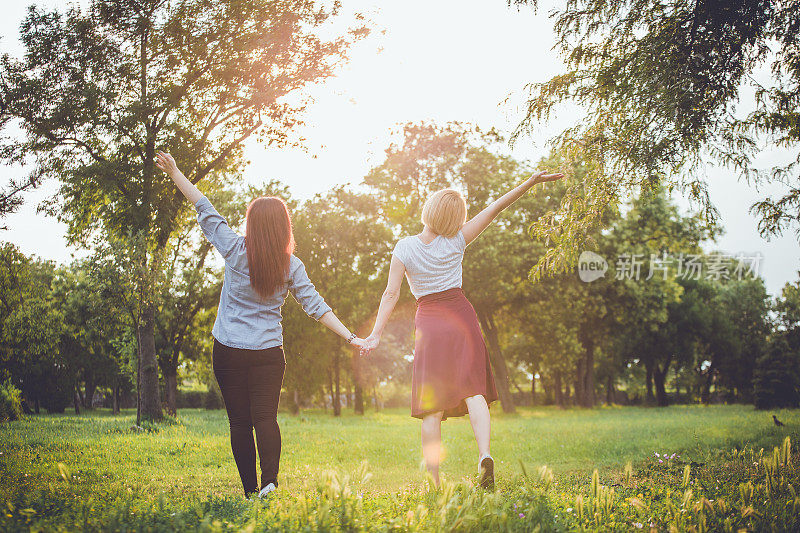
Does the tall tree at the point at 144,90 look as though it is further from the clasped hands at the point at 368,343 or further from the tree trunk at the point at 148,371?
the clasped hands at the point at 368,343

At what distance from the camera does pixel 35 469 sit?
605 cm

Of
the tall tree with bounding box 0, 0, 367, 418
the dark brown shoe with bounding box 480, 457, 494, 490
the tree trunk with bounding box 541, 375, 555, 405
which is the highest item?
the tall tree with bounding box 0, 0, 367, 418

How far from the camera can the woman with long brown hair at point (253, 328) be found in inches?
177

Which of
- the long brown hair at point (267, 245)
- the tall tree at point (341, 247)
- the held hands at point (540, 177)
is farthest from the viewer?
the tall tree at point (341, 247)

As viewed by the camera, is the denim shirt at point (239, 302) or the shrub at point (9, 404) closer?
the denim shirt at point (239, 302)

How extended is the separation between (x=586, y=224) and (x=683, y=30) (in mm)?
2745

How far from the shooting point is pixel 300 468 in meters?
7.88

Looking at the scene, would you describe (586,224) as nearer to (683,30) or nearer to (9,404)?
(683,30)

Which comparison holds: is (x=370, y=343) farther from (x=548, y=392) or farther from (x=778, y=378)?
(x=548, y=392)

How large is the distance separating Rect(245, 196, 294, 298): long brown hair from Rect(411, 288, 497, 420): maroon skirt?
1.31 m

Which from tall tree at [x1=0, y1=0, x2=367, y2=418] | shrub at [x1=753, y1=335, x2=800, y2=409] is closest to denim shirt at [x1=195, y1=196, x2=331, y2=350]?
tall tree at [x1=0, y1=0, x2=367, y2=418]

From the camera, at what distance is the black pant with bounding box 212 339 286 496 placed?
447 cm

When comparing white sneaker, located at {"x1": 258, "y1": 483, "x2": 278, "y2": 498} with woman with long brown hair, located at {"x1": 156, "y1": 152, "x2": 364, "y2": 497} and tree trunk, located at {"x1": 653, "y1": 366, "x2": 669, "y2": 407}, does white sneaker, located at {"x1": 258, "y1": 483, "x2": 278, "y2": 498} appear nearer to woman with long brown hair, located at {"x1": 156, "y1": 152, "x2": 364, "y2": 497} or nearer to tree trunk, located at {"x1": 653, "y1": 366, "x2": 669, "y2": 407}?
woman with long brown hair, located at {"x1": 156, "y1": 152, "x2": 364, "y2": 497}

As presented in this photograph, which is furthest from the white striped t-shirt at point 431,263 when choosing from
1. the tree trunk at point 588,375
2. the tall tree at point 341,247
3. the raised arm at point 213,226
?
the tree trunk at point 588,375
